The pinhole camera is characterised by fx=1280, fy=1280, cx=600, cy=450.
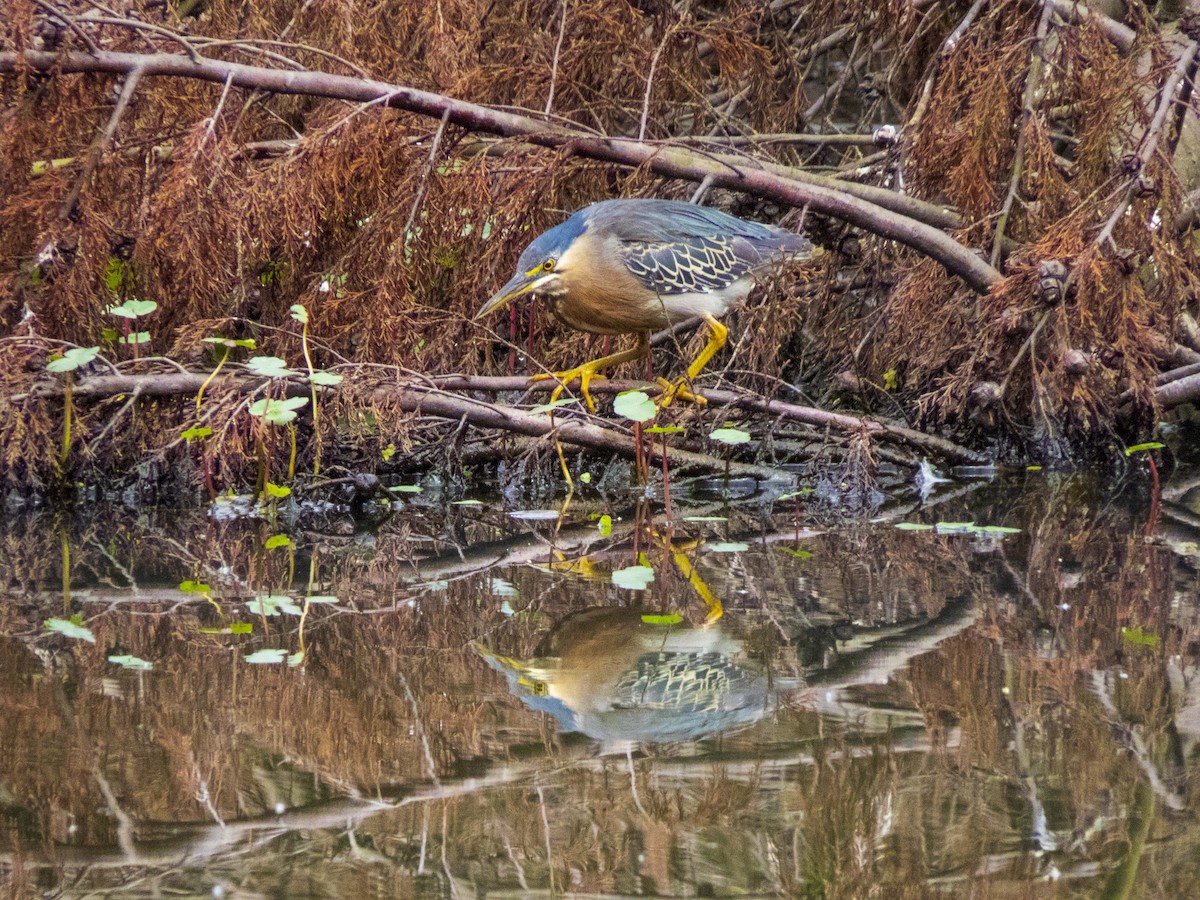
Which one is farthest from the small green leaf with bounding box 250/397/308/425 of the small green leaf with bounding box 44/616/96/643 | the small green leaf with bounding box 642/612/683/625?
the small green leaf with bounding box 642/612/683/625

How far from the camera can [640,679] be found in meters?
2.55

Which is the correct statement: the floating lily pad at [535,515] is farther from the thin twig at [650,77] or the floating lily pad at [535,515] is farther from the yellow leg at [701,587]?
the thin twig at [650,77]

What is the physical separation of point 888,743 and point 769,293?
11.4 ft

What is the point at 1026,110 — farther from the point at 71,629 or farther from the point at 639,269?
the point at 71,629

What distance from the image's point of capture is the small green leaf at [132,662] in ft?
8.68

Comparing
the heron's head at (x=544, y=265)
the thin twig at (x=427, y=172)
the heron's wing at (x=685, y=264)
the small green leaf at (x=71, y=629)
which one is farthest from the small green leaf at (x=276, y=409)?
the small green leaf at (x=71, y=629)

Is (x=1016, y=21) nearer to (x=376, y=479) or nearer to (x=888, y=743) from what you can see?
(x=376, y=479)

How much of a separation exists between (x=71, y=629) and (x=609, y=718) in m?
1.41

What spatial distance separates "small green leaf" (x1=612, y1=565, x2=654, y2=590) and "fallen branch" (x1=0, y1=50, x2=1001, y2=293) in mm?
2062

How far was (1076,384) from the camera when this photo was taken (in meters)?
4.83

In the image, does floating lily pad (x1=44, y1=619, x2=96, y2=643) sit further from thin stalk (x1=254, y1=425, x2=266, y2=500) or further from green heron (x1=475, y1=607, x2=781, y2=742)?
thin stalk (x1=254, y1=425, x2=266, y2=500)

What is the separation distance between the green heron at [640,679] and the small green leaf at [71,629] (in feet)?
3.00

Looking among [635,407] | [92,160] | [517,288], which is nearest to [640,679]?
[635,407]

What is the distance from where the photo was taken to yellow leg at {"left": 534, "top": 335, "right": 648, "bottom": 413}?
479 centimetres
